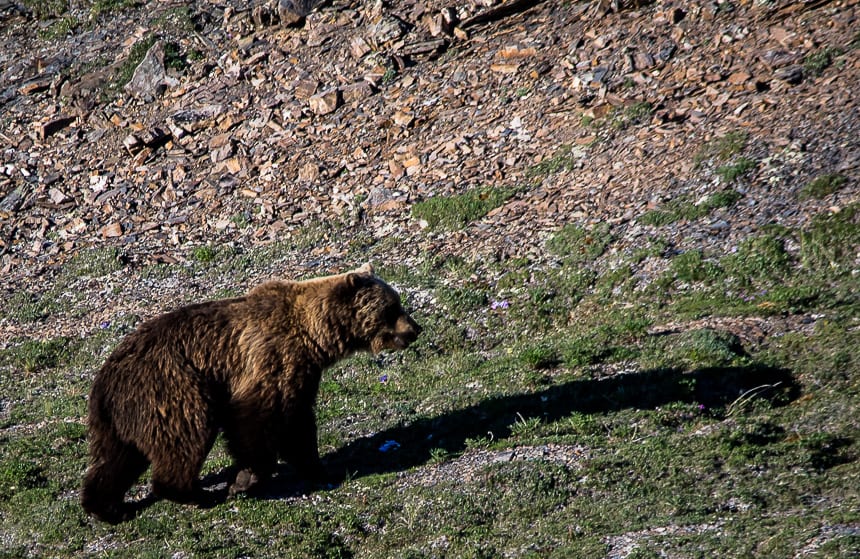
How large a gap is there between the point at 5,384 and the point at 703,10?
13601mm

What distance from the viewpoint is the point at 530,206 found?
47.3 feet

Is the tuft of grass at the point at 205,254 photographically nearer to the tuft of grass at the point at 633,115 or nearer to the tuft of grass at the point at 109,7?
the tuft of grass at the point at 633,115

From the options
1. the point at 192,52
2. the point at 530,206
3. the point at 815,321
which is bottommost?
the point at 815,321

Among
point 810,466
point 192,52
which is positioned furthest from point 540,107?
point 810,466

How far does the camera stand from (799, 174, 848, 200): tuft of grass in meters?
12.1

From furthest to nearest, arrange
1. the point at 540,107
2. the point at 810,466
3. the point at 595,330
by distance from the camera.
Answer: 1. the point at 540,107
2. the point at 595,330
3. the point at 810,466

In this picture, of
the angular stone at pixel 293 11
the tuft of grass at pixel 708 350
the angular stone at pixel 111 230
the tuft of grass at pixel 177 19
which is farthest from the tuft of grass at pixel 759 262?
the tuft of grass at pixel 177 19

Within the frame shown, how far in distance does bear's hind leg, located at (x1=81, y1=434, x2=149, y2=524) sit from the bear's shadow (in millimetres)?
1157

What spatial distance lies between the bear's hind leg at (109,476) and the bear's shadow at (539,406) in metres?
1.16

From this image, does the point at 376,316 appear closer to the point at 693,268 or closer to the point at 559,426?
the point at 559,426

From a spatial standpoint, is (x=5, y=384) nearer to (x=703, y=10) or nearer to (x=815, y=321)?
(x=815, y=321)

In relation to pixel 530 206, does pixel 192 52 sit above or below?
above

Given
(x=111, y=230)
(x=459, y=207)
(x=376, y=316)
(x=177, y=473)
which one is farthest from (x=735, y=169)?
(x=111, y=230)

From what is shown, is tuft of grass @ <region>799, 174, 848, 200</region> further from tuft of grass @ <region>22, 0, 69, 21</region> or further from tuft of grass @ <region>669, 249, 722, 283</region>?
tuft of grass @ <region>22, 0, 69, 21</region>
